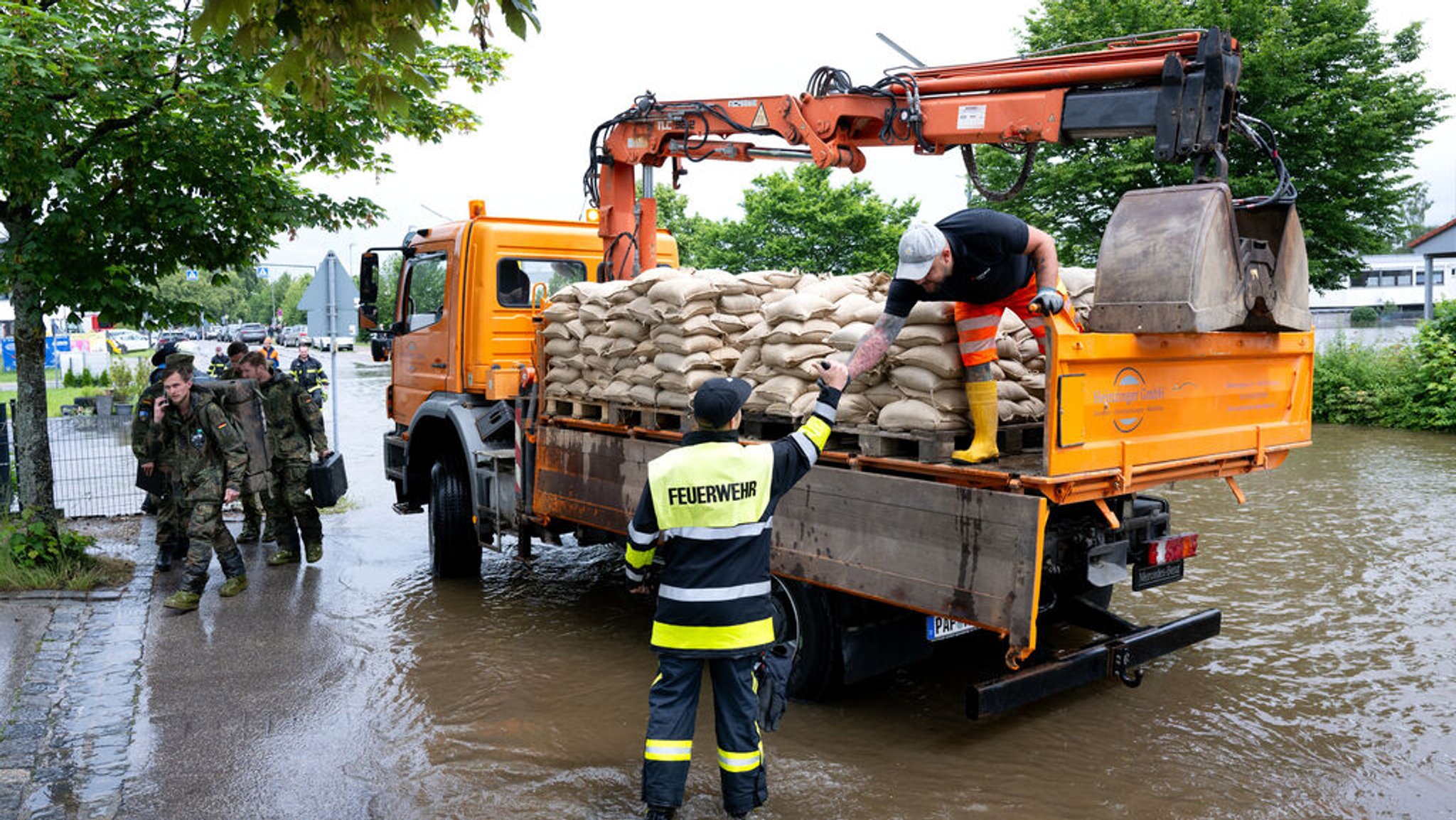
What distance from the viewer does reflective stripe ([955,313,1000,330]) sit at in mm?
4715

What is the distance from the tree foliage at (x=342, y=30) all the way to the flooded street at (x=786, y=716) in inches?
113

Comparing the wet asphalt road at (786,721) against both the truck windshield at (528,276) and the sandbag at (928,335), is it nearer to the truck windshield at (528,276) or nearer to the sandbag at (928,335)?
the sandbag at (928,335)

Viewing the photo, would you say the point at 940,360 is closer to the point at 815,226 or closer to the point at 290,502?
the point at 290,502

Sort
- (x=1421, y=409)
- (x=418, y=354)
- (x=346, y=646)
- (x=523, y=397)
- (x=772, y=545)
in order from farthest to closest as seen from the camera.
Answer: (x=1421, y=409) → (x=418, y=354) → (x=523, y=397) → (x=346, y=646) → (x=772, y=545)

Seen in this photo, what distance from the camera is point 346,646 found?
21.5 ft

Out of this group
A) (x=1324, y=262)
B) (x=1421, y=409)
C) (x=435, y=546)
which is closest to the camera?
(x=435, y=546)

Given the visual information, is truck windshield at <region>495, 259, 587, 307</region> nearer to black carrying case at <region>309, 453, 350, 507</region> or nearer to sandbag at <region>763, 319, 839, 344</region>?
black carrying case at <region>309, 453, 350, 507</region>

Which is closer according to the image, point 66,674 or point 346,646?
point 66,674

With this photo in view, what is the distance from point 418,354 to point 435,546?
1.58 metres

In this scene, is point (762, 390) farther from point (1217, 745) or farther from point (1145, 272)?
point (1217, 745)

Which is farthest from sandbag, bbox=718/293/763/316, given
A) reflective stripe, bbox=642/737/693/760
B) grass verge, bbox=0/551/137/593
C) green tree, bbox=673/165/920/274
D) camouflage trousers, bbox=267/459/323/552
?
green tree, bbox=673/165/920/274

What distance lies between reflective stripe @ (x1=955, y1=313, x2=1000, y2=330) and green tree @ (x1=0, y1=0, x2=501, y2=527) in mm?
3821

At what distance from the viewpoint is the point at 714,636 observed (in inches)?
156

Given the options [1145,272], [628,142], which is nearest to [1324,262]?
[628,142]
